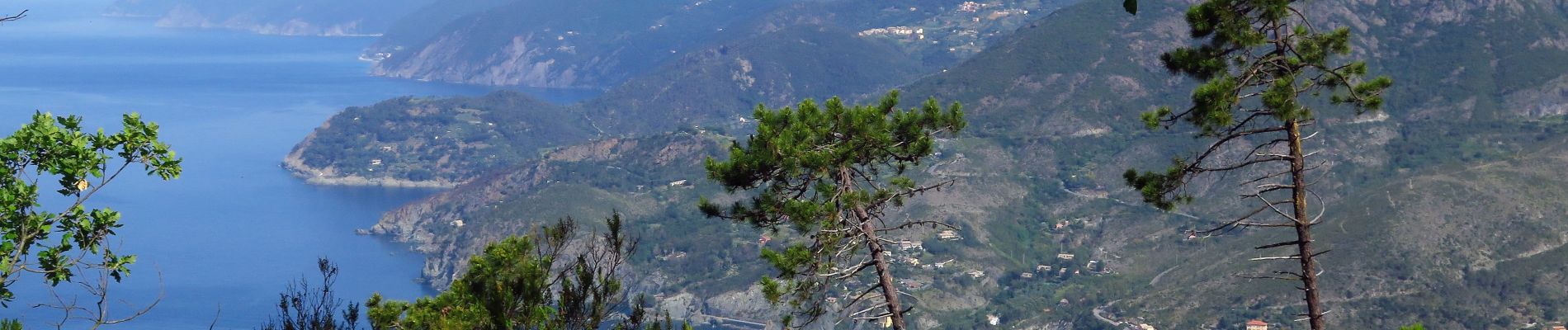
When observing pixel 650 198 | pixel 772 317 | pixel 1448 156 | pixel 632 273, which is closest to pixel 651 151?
pixel 650 198

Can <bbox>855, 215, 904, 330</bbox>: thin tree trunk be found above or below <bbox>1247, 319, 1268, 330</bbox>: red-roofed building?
above

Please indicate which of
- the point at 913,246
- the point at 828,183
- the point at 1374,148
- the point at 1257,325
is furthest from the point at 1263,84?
the point at 1374,148

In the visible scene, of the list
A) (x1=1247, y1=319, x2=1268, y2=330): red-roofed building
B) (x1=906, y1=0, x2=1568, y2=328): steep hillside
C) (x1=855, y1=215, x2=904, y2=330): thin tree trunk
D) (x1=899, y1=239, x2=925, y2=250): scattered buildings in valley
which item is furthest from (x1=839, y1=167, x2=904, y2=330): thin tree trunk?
(x1=899, y1=239, x2=925, y2=250): scattered buildings in valley

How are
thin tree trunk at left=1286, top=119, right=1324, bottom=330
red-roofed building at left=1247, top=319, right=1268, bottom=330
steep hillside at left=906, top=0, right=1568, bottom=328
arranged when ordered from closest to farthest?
thin tree trunk at left=1286, top=119, right=1324, bottom=330
red-roofed building at left=1247, top=319, right=1268, bottom=330
steep hillside at left=906, top=0, right=1568, bottom=328

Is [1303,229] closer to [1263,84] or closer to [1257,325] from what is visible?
[1263,84]

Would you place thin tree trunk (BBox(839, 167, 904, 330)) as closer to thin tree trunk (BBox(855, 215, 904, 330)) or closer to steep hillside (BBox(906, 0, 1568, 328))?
thin tree trunk (BBox(855, 215, 904, 330))

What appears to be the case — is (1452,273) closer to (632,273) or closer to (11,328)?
(632,273)
